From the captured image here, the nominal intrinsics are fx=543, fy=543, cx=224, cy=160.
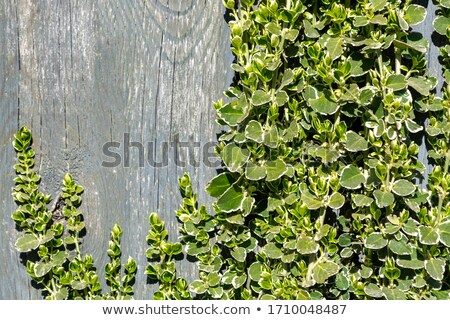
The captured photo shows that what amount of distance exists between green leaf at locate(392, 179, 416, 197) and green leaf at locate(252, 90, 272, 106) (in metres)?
0.60

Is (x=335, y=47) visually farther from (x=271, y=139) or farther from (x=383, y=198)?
(x=383, y=198)

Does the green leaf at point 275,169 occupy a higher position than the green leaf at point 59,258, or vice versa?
the green leaf at point 275,169

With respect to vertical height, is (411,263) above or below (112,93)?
below

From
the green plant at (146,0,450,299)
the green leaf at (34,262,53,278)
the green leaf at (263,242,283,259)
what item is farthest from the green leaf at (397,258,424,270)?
the green leaf at (34,262,53,278)

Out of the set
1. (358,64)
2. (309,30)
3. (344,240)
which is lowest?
(344,240)

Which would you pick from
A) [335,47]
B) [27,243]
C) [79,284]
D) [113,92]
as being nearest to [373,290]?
[335,47]

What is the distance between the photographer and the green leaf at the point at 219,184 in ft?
7.29

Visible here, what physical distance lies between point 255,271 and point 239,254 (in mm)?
102

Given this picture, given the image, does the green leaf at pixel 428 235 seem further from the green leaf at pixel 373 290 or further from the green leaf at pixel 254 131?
the green leaf at pixel 254 131

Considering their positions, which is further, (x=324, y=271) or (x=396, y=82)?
(x=324, y=271)

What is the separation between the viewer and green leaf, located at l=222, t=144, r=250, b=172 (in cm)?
216

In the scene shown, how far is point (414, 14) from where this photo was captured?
2080 millimetres

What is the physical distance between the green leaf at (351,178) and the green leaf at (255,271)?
50 cm
